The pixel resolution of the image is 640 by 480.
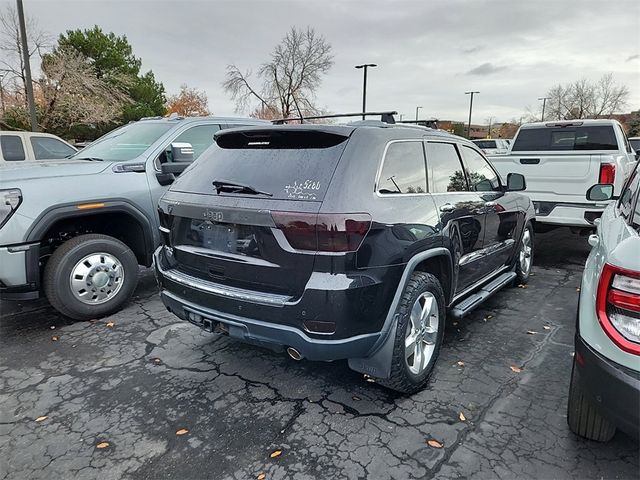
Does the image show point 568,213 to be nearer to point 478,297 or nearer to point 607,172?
point 607,172

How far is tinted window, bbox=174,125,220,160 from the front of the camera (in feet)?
16.6

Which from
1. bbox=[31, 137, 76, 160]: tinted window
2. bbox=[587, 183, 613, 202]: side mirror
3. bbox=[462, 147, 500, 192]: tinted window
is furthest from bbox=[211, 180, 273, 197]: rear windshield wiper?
bbox=[31, 137, 76, 160]: tinted window

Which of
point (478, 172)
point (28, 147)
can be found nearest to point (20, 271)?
point (478, 172)

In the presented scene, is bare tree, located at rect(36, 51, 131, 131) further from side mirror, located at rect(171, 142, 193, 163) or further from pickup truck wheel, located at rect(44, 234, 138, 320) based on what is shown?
pickup truck wheel, located at rect(44, 234, 138, 320)

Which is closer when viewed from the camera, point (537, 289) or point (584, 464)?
point (584, 464)

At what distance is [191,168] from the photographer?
332 centimetres

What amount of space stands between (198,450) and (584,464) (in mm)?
2159

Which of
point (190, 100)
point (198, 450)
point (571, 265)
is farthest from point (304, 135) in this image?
point (190, 100)

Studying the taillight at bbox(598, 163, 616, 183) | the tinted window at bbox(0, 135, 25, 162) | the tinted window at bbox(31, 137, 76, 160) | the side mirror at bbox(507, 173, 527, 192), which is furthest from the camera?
the tinted window at bbox(31, 137, 76, 160)

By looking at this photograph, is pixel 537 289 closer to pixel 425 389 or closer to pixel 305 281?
pixel 425 389

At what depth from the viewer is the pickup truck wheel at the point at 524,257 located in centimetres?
522

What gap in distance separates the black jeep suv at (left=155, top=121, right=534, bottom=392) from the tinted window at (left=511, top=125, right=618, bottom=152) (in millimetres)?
5593

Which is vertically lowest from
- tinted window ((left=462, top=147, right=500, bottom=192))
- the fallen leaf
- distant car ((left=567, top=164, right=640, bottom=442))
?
the fallen leaf

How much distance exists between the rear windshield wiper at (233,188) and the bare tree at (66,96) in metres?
25.2
